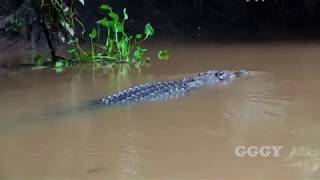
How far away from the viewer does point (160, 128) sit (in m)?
4.77

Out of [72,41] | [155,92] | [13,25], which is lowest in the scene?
[155,92]

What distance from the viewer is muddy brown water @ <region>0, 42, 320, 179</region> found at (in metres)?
3.76

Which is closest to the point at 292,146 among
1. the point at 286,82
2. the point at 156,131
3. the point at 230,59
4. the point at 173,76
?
the point at 156,131

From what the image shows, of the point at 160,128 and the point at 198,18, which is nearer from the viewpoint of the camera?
the point at 160,128

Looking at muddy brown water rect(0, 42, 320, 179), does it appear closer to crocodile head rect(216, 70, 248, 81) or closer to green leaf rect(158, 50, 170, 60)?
crocodile head rect(216, 70, 248, 81)

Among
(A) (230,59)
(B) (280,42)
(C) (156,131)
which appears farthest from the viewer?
(B) (280,42)

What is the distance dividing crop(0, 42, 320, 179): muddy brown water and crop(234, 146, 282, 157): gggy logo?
5 centimetres

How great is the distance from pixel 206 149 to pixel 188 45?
20.7ft

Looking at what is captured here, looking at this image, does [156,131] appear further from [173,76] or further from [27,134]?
[173,76]

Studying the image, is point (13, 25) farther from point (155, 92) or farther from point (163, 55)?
point (155, 92)

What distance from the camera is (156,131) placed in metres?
4.69

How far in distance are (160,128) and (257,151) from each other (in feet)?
3.18

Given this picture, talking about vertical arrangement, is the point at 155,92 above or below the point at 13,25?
below

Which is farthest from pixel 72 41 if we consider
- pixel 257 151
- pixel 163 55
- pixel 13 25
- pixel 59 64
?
pixel 257 151
